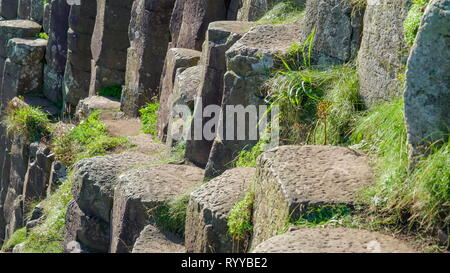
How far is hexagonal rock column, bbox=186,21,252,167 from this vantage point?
830 centimetres

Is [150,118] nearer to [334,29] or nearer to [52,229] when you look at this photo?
[52,229]

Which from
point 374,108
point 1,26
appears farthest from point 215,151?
point 1,26

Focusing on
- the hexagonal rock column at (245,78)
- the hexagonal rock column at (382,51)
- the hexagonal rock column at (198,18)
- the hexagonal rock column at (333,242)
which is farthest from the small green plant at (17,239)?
the hexagonal rock column at (333,242)

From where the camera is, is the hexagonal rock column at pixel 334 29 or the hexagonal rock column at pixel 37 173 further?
the hexagonal rock column at pixel 37 173

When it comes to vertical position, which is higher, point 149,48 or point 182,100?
point 149,48

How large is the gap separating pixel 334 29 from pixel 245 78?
0.87 meters

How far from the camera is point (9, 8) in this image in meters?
19.7

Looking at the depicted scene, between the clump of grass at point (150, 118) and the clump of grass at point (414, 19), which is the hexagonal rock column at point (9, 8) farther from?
the clump of grass at point (414, 19)

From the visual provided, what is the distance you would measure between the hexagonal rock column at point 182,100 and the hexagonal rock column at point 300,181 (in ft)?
10.5

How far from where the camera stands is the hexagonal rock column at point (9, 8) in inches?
771

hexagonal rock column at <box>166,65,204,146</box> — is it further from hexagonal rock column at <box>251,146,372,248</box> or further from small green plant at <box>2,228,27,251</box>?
hexagonal rock column at <box>251,146,372,248</box>

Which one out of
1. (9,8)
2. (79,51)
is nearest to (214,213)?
(79,51)

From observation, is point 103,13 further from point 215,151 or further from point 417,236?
point 417,236

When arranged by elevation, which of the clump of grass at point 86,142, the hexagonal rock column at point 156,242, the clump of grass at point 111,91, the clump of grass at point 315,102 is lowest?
the clump of grass at point 86,142
